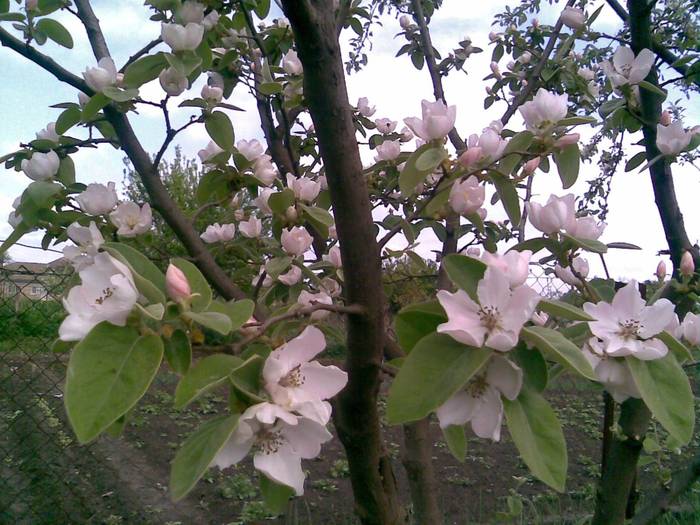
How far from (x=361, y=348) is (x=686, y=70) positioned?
1.54 metres

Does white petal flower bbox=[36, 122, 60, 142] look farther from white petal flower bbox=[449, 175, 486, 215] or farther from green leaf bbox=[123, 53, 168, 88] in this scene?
white petal flower bbox=[449, 175, 486, 215]

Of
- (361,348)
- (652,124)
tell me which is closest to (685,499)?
(652,124)

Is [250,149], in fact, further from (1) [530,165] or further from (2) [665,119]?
(2) [665,119]

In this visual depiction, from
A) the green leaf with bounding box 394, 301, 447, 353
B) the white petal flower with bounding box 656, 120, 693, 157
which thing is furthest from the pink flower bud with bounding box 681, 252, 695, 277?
the green leaf with bounding box 394, 301, 447, 353

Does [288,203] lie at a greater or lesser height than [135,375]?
greater

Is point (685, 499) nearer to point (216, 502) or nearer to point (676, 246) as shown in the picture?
point (676, 246)

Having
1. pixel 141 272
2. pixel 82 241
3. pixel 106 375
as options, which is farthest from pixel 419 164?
pixel 82 241

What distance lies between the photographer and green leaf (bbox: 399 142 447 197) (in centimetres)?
102

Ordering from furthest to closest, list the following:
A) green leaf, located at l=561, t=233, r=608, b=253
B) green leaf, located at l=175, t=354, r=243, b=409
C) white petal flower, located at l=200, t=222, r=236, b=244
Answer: white petal flower, located at l=200, t=222, r=236, b=244
green leaf, located at l=561, t=233, r=608, b=253
green leaf, located at l=175, t=354, r=243, b=409

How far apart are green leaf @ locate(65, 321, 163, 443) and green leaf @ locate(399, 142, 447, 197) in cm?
53

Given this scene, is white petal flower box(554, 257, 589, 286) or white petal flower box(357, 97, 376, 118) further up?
white petal flower box(357, 97, 376, 118)

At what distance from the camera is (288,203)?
1435mm

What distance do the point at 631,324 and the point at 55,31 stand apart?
4.77 feet

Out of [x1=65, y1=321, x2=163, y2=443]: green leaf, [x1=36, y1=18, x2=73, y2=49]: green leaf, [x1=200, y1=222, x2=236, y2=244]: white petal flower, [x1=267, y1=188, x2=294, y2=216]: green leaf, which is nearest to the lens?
[x1=65, y1=321, x2=163, y2=443]: green leaf
